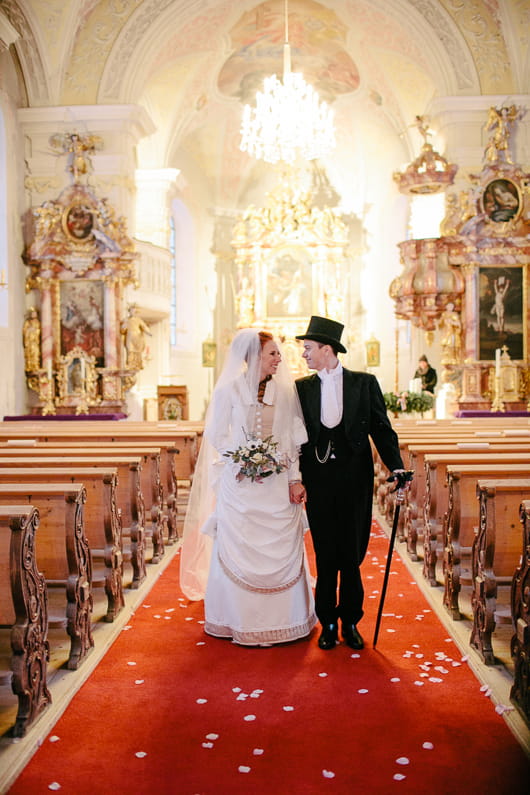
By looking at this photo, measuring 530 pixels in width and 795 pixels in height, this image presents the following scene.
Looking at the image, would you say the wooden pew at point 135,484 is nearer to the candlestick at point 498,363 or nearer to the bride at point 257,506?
the bride at point 257,506

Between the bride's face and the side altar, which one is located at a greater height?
the side altar

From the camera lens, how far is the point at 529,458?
17.7ft

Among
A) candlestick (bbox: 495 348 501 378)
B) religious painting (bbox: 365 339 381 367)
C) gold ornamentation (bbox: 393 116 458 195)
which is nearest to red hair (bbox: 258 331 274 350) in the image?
candlestick (bbox: 495 348 501 378)

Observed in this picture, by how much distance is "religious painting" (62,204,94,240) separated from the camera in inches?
570

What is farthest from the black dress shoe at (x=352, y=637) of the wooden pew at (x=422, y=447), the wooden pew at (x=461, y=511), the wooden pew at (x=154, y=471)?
the wooden pew at (x=154, y=471)

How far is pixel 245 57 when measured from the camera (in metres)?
18.3

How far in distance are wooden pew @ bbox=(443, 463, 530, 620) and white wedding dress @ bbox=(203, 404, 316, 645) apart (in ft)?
2.98

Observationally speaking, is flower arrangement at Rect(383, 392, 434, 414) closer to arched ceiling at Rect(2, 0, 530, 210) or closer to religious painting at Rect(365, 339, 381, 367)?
arched ceiling at Rect(2, 0, 530, 210)

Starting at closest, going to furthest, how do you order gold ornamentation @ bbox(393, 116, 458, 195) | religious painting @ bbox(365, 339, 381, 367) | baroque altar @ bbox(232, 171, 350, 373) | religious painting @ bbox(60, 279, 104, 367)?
gold ornamentation @ bbox(393, 116, 458, 195) < religious painting @ bbox(60, 279, 104, 367) < baroque altar @ bbox(232, 171, 350, 373) < religious painting @ bbox(365, 339, 381, 367)


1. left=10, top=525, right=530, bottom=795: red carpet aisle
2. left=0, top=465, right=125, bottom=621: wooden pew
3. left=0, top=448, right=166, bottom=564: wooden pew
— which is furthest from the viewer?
left=0, top=448, right=166, bottom=564: wooden pew

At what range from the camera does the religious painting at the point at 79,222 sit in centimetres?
1448

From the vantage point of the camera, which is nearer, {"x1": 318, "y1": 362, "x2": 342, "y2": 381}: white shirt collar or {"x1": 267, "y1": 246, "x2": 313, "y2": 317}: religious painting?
{"x1": 318, "y1": 362, "x2": 342, "y2": 381}: white shirt collar

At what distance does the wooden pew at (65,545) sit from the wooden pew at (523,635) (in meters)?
2.13

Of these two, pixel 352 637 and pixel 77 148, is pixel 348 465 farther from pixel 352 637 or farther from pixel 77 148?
pixel 77 148
